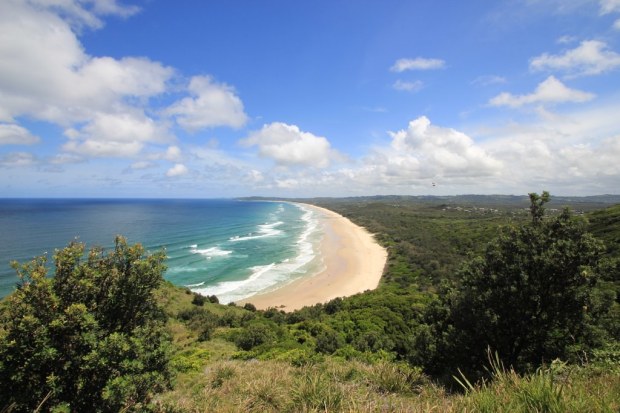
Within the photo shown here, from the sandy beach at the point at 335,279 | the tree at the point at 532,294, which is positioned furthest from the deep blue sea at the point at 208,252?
the tree at the point at 532,294

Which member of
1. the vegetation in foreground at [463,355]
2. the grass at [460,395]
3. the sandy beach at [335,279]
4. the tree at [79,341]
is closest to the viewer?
the grass at [460,395]

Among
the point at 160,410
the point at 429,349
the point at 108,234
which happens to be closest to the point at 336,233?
the point at 108,234

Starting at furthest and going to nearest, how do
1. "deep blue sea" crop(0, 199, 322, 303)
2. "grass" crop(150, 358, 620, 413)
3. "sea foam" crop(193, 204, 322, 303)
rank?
"deep blue sea" crop(0, 199, 322, 303) → "sea foam" crop(193, 204, 322, 303) → "grass" crop(150, 358, 620, 413)

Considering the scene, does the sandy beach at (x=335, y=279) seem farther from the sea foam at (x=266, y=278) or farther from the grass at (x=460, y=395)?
the grass at (x=460, y=395)

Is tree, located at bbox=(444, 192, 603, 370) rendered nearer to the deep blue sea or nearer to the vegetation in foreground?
the vegetation in foreground

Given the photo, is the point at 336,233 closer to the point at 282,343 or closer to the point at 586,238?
the point at 282,343

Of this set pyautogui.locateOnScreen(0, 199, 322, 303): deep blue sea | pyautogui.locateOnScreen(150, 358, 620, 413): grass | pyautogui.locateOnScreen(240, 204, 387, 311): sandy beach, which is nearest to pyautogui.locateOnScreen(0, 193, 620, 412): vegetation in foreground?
pyautogui.locateOnScreen(150, 358, 620, 413): grass
